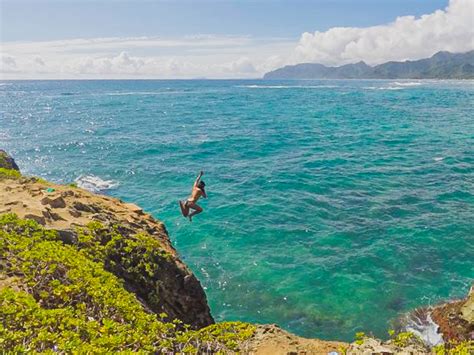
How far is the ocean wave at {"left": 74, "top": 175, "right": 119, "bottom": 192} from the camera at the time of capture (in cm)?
3071

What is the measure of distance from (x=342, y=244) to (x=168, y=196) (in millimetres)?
14212

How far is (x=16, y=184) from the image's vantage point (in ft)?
52.1

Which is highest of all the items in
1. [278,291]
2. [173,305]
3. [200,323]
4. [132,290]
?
[132,290]

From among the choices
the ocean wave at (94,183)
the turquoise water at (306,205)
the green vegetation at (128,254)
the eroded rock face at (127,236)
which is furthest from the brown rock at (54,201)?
the ocean wave at (94,183)

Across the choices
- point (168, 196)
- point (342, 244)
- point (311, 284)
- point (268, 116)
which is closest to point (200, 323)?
point (311, 284)

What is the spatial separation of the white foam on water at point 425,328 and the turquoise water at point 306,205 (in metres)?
0.82

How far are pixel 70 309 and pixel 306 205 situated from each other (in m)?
20.5

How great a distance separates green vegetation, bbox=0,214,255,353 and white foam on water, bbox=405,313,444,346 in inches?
366

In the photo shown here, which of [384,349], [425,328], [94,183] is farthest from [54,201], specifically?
[94,183]

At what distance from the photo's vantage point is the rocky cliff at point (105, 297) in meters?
7.15

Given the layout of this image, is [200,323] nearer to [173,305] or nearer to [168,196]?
[173,305]

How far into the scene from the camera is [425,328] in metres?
15.1

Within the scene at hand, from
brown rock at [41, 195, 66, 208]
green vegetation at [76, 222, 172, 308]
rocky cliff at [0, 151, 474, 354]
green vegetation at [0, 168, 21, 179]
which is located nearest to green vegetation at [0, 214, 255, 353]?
rocky cliff at [0, 151, 474, 354]

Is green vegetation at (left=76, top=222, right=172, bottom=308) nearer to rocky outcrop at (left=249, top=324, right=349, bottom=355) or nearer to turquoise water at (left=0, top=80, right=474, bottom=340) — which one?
rocky outcrop at (left=249, top=324, right=349, bottom=355)
